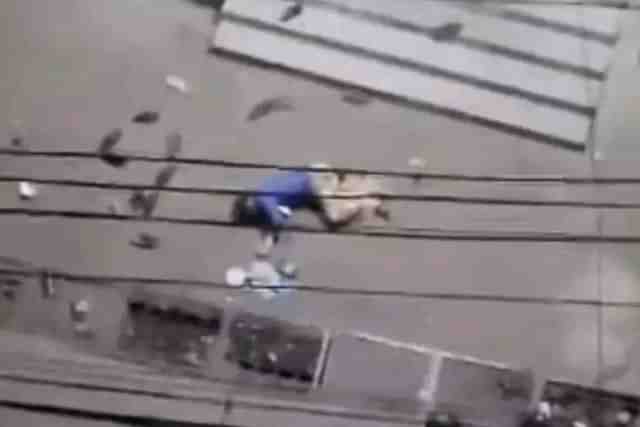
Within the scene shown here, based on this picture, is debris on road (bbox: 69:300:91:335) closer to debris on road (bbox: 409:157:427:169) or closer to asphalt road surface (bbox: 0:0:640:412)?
asphalt road surface (bbox: 0:0:640:412)

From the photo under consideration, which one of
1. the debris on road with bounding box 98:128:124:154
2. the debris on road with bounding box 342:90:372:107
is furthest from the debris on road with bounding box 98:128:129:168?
the debris on road with bounding box 342:90:372:107

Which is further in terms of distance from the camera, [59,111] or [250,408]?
[59,111]

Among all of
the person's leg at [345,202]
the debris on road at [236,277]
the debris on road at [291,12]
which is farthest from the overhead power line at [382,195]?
the debris on road at [291,12]

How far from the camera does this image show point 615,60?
233 cm

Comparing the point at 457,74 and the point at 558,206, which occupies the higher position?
the point at 457,74

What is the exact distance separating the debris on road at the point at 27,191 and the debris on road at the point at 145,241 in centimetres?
17

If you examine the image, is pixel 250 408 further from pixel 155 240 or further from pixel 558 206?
pixel 558 206

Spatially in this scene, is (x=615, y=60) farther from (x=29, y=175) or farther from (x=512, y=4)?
(x=29, y=175)

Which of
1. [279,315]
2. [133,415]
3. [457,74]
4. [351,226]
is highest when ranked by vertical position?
[457,74]

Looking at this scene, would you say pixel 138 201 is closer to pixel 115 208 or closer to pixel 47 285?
pixel 115 208

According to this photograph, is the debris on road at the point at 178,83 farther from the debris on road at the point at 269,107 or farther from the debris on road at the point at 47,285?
the debris on road at the point at 47,285

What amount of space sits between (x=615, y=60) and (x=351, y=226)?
464 millimetres

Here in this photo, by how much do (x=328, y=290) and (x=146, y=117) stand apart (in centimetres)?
38

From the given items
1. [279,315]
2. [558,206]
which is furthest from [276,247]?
[558,206]
